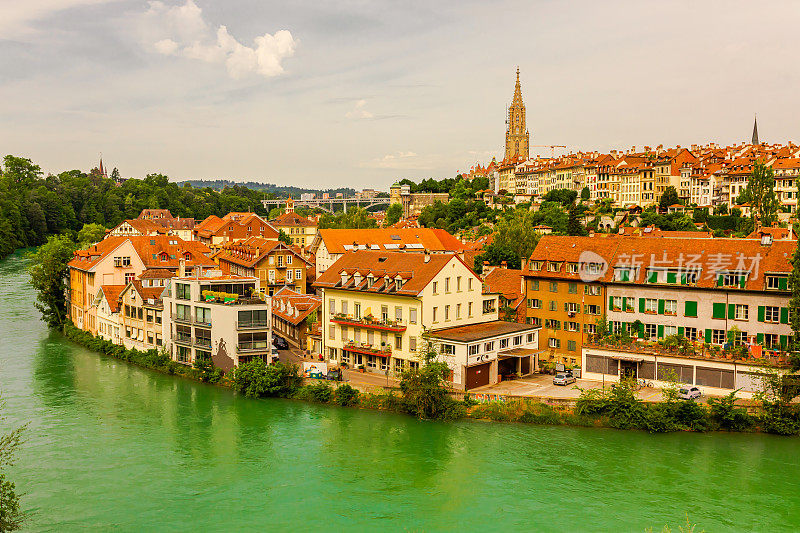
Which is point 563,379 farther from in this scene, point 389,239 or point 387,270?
point 389,239

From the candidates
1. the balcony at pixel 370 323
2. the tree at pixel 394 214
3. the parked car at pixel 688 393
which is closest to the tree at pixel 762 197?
the parked car at pixel 688 393

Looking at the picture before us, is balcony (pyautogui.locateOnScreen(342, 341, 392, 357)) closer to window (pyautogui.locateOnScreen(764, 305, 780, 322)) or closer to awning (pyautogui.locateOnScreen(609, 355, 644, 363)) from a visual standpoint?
awning (pyautogui.locateOnScreen(609, 355, 644, 363))

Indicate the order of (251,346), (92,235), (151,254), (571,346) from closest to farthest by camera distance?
(251,346) < (571,346) < (151,254) < (92,235)

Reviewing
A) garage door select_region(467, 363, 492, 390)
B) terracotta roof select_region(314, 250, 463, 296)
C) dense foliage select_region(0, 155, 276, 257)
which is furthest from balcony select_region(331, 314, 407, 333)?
dense foliage select_region(0, 155, 276, 257)

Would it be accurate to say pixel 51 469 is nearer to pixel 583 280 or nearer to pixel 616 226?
pixel 583 280

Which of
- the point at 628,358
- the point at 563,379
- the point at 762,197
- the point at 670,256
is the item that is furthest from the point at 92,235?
the point at 628,358

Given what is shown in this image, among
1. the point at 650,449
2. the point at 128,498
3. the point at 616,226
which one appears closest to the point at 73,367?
the point at 128,498
